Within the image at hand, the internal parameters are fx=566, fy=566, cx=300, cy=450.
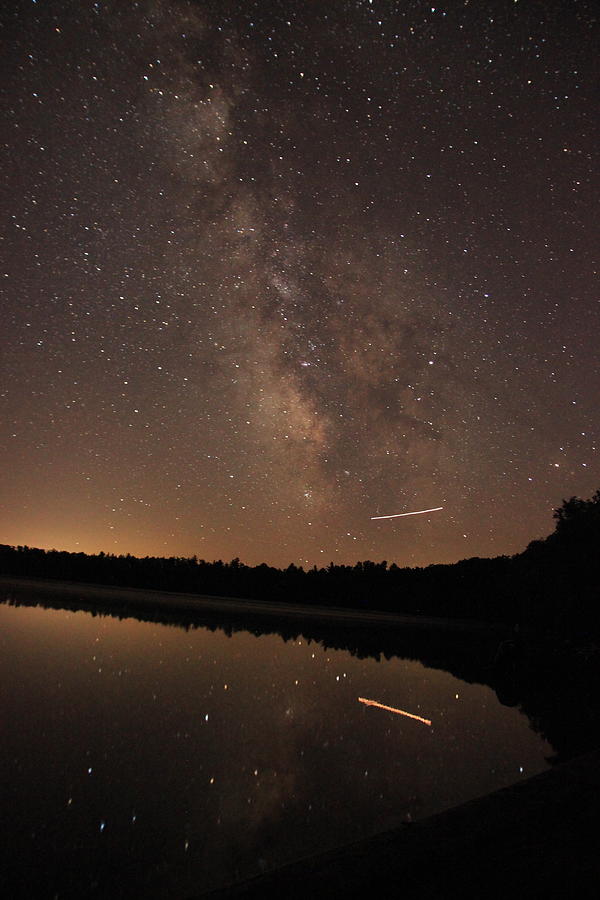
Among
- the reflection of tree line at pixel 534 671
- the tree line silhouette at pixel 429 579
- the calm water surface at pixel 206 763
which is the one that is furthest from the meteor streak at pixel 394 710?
the tree line silhouette at pixel 429 579

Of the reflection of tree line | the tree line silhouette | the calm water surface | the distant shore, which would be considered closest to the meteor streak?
the calm water surface

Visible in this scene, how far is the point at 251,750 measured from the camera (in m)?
10.0

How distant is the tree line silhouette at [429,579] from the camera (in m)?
34.2

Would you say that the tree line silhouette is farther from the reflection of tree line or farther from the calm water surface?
the calm water surface

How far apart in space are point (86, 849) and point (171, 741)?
4.40 m

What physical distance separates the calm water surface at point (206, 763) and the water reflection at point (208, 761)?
0.03m

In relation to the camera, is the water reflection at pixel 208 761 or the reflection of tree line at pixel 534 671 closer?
the water reflection at pixel 208 761

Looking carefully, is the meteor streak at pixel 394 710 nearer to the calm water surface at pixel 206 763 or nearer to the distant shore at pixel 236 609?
the calm water surface at pixel 206 763

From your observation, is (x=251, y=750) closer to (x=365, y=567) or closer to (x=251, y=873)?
(x=251, y=873)

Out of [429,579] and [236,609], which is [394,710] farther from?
[429,579]

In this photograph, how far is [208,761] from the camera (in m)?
9.30

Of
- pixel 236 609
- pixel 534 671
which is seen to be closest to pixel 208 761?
pixel 534 671

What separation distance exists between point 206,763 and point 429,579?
293ft

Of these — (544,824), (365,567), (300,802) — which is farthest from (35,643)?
(365,567)
